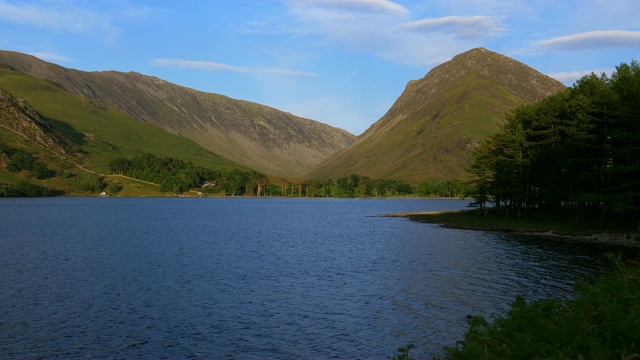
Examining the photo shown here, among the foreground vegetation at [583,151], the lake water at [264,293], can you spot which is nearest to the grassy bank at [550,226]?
the foreground vegetation at [583,151]

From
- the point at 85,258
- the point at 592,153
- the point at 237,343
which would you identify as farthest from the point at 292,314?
the point at 592,153

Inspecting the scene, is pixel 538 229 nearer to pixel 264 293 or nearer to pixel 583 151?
pixel 583 151

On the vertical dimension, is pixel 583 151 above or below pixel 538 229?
above

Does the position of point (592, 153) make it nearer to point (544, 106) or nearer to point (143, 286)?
point (544, 106)

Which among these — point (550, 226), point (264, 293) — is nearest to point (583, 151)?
point (550, 226)

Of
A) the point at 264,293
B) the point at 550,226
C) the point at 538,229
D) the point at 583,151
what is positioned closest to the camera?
the point at 264,293

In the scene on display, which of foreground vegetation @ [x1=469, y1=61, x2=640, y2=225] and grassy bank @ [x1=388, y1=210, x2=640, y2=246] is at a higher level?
foreground vegetation @ [x1=469, y1=61, x2=640, y2=225]

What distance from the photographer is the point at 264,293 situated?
4881cm

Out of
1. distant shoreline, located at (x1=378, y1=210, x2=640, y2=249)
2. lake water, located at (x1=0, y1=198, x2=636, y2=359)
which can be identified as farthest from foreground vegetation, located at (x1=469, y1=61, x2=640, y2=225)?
lake water, located at (x1=0, y1=198, x2=636, y2=359)

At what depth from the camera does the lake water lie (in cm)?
3322

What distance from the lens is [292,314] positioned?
4081cm

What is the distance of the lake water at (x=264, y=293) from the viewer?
33.2 meters

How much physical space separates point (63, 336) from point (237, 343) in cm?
1191

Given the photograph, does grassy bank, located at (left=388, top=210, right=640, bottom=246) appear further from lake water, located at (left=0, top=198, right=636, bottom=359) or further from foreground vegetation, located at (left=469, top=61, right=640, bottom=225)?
lake water, located at (left=0, top=198, right=636, bottom=359)
